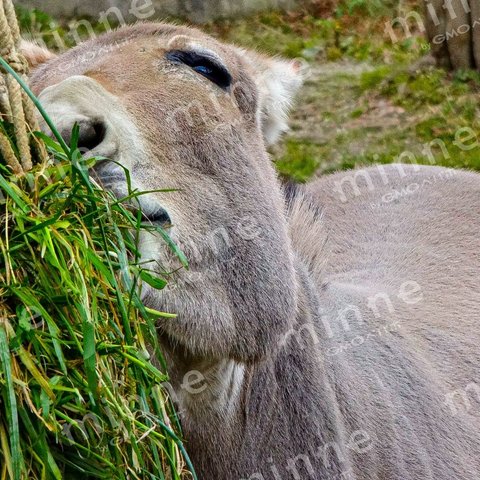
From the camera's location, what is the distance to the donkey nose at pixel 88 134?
2.25m

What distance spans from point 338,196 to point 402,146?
241cm

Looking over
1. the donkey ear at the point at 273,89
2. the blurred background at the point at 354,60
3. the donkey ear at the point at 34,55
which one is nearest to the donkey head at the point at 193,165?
the donkey ear at the point at 34,55

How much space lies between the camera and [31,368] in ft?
5.98

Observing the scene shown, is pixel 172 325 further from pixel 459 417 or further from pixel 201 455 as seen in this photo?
pixel 459 417

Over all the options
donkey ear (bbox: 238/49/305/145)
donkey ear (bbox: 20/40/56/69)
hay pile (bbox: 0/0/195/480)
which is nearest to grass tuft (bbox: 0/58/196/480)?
hay pile (bbox: 0/0/195/480)

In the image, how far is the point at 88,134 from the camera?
2279mm

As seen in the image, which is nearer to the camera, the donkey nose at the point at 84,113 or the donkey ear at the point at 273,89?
the donkey nose at the point at 84,113

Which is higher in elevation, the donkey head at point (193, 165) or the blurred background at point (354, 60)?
the donkey head at point (193, 165)

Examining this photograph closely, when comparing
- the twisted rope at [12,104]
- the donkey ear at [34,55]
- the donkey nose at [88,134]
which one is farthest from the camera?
the donkey ear at [34,55]

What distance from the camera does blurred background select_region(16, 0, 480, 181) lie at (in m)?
7.42

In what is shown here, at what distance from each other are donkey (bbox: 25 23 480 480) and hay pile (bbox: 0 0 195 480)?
0.59ft

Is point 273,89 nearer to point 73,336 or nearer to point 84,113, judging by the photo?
point 84,113

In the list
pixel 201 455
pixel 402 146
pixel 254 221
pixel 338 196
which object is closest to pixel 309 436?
pixel 201 455

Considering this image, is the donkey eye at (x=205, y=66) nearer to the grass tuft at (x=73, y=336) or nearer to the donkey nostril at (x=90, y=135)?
the donkey nostril at (x=90, y=135)
